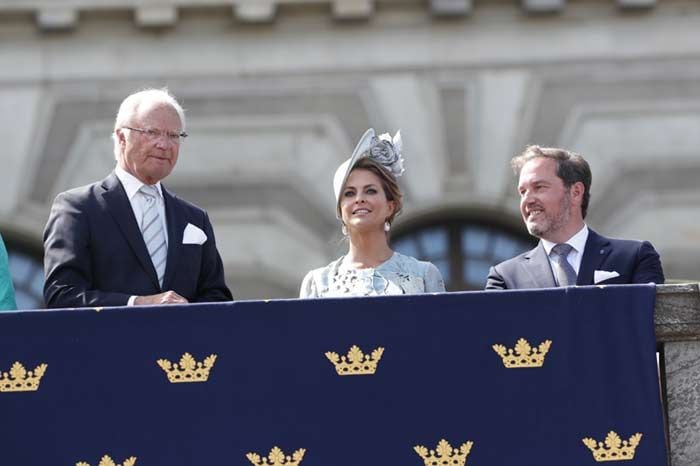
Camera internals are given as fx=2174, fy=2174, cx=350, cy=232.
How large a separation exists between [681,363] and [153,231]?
2.58 m

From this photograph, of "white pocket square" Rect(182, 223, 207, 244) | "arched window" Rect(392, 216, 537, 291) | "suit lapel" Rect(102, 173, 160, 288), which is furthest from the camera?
"arched window" Rect(392, 216, 537, 291)

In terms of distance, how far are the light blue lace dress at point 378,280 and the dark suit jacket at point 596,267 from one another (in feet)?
1.04

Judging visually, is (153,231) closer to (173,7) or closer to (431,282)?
(431,282)

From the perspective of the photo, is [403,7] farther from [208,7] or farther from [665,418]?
[665,418]

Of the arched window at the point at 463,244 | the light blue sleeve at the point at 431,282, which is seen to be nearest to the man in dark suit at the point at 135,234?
the light blue sleeve at the point at 431,282

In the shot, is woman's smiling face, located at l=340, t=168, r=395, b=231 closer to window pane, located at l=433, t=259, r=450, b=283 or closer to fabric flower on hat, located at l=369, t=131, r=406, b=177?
fabric flower on hat, located at l=369, t=131, r=406, b=177

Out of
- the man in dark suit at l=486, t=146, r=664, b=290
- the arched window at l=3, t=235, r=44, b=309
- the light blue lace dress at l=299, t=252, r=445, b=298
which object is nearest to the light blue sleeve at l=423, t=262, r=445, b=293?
the light blue lace dress at l=299, t=252, r=445, b=298

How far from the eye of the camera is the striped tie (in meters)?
10.1

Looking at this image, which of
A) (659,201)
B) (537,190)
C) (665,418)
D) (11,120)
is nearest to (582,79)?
(659,201)

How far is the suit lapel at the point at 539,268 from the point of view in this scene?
1023 centimetres

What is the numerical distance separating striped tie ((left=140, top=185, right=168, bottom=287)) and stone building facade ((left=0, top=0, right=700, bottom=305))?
10.2 metres

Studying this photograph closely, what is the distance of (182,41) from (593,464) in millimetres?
Result: 12439

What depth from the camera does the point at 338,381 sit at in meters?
9.41

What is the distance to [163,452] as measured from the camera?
30.7 feet
